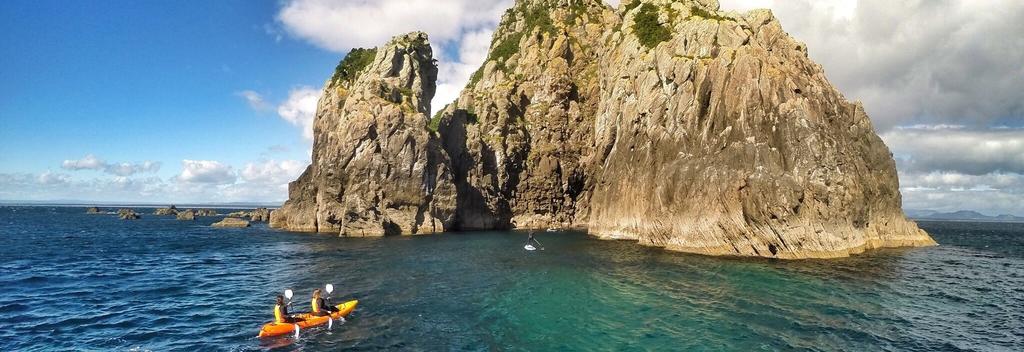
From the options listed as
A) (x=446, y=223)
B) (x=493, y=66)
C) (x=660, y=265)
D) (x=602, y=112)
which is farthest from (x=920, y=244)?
(x=493, y=66)

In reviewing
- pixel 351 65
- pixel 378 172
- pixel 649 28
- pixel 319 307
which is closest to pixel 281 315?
pixel 319 307

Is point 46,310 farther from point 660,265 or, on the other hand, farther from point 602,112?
point 602,112

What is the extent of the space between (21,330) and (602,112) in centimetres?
7909

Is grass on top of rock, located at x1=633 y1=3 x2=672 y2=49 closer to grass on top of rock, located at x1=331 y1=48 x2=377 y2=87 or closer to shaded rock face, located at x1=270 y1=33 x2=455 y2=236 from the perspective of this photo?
shaded rock face, located at x1=270 y1=33 x2=455 y2=236

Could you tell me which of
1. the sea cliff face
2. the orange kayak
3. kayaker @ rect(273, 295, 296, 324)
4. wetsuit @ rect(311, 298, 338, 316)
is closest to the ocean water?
the orange kayak

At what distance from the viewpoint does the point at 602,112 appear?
88750 millimetres

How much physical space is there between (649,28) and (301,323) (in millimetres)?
69838

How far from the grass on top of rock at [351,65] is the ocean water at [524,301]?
57.4 meters

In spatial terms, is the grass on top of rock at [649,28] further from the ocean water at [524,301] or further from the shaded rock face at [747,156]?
the ocean water at [524,301]

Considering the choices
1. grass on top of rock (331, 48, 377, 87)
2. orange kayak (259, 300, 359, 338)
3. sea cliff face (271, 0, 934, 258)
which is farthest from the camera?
grass on top of rock (331, 48, 377, 87)

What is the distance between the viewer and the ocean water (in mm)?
23062

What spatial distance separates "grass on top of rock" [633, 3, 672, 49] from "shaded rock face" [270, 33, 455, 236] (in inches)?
1531

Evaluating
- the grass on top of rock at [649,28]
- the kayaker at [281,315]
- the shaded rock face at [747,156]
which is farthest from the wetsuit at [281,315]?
the grass on top of rock at [649,28]

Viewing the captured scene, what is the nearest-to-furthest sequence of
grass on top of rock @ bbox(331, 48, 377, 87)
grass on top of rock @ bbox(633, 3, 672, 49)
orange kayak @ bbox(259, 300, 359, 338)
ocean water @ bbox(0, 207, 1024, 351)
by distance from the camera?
ocean water @ bbox(0, 207, 1024, 351)
orange kayak @ bbox(259, 300, 359, 338)
grass on top of rock @ bbox(633, 3, 672, 49)
grass on top of rock @ bbox(331, 48, 377, 87)
